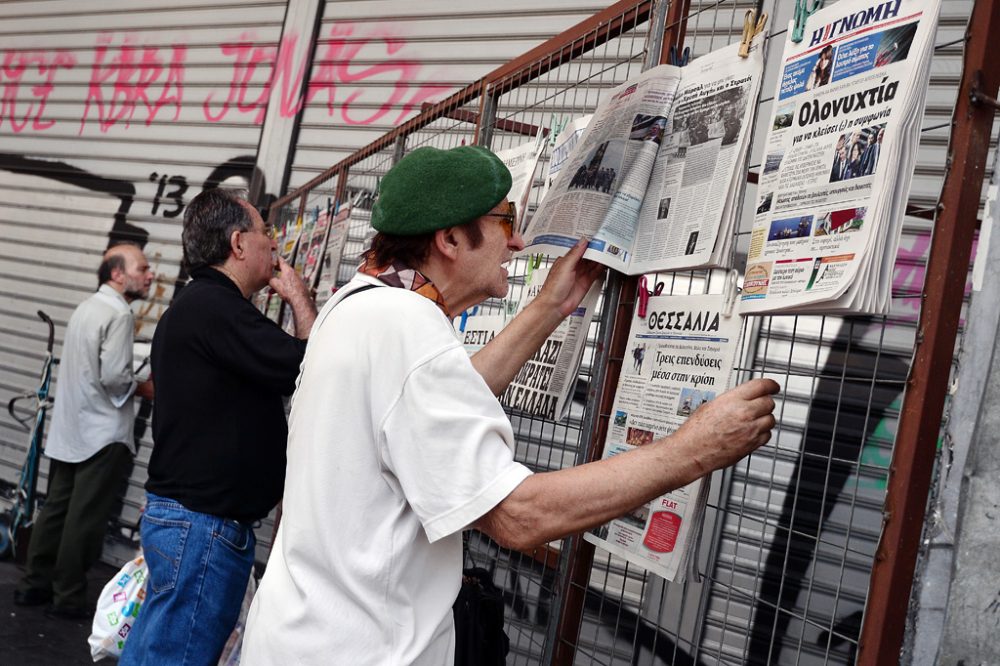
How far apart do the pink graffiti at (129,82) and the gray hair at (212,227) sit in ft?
16.9

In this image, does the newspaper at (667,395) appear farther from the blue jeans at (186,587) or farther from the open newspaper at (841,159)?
→ the blue jeans at (186,587)

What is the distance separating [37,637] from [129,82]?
16.4 feet

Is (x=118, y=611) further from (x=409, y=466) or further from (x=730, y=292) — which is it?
(x=730, y=292)

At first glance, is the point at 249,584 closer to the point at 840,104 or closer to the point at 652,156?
the point at 652,156

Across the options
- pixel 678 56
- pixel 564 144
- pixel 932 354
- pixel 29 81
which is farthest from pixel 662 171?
pixel 29 81

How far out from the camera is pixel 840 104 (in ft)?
4.94

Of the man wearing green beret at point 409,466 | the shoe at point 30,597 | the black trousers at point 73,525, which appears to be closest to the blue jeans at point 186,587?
the man wearing green beret at point 409,466

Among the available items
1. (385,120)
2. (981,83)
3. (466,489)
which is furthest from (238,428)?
(385,120)

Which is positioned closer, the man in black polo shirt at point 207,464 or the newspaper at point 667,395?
the newspaper at point 667,395

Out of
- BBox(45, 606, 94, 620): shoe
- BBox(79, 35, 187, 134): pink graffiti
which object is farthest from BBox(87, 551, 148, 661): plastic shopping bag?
BBox(79, 35, 187, 134): pink graffiti

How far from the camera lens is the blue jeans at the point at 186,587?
2.84 metres

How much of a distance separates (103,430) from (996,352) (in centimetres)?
563

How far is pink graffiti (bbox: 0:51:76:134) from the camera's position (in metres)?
9.02

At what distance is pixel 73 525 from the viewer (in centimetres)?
585
